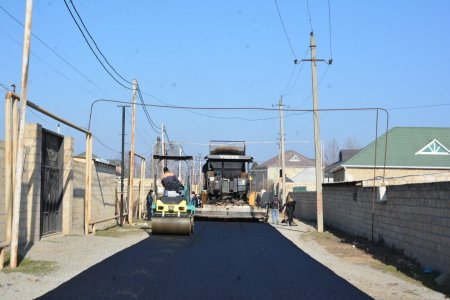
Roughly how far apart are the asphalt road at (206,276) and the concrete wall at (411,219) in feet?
7.85

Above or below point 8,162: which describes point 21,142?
above

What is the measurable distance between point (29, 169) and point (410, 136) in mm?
42398

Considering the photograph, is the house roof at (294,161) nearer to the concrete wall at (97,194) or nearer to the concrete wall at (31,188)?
the concrete wall at (97,194)

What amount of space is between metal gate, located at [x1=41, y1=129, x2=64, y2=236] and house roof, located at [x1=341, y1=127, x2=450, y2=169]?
1340 inches

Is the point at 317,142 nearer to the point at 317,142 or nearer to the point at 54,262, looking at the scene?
the point at 317,142

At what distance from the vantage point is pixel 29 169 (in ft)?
46.4

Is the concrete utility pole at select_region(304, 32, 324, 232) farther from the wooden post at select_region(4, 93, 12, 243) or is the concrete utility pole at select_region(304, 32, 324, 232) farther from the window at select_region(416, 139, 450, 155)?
the window at select_region(416, 139, 450, 155)

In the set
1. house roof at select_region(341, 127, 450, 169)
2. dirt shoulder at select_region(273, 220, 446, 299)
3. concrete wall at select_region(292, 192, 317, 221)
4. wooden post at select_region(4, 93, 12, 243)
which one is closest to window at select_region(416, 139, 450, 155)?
house roof at select_region(341, 127, 450, 169)

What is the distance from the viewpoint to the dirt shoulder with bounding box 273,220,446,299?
959 centimetres

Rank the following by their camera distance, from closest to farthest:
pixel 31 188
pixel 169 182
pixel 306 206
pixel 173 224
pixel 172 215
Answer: pixel 31 188
pixel 173 224
pixel 172 215
pixel 169 182
pixel 306 206

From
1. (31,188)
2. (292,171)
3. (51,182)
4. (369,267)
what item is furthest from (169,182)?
(292,171)

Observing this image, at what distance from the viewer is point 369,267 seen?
12758mm

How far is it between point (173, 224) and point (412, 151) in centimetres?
3538

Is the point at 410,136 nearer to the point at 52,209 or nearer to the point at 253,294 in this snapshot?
the point at 52,209
